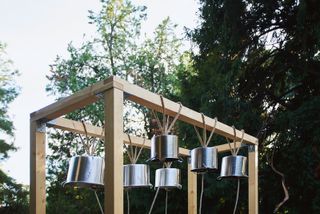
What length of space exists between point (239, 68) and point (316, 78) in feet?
3.13

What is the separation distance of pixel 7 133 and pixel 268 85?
738cm

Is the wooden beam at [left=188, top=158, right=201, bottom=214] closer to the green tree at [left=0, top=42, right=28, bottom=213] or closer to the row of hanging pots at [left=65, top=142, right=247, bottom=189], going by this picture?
the row of hanging pots at [left=65, top=142, right=247, bottom=189]

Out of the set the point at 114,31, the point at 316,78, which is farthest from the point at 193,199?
the point at 114,31

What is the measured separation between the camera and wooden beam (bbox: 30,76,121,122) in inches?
76.9

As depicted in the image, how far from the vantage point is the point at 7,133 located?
11.4m

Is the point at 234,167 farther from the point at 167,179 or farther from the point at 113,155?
the point at 113,155

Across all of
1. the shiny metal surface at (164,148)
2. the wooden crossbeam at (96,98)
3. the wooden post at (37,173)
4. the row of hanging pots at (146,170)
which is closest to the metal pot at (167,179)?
the row of hanging pots at (146,170)

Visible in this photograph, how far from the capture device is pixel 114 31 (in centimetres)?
1111

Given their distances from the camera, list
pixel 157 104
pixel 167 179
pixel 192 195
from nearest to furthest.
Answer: pixel 157 104 → pixel 167 179 → pixel 192 195

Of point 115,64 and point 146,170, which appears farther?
point 115,64

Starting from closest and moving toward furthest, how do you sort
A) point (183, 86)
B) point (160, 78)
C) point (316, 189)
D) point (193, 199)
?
point (193, 199), point (316, 189), point (183, 86), point (160, 78)

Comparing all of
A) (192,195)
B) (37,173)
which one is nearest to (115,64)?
(192,195)

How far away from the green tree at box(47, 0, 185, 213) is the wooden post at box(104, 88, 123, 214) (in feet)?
25.9

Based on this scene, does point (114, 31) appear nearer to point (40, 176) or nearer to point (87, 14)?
point (87, 14)
